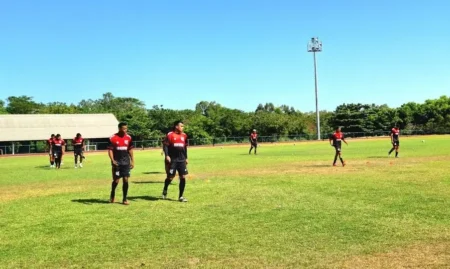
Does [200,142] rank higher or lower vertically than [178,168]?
higher

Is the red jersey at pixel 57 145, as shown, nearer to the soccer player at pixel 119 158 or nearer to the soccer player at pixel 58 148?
the soccer player at pixel 58 148

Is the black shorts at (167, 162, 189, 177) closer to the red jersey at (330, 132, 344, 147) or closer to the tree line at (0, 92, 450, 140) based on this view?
the red jersey at (330, 132, 344, 147)

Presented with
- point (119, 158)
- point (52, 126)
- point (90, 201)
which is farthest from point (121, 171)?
point (52, 126)

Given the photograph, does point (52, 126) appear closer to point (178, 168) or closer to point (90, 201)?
point (90, 201)

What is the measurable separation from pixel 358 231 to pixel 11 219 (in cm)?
713

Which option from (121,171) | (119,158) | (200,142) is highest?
(119,158)

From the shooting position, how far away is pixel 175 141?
446 inches

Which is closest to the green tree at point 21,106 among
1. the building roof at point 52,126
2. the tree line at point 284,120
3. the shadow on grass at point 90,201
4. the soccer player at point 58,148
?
the tree line at point 284,120

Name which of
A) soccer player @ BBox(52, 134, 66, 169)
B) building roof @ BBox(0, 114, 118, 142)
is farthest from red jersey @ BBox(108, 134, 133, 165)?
building roof @ BBox(0, 114, 118, 142)

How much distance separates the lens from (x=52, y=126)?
2721 inches

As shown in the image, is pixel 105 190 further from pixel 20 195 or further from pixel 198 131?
pixel 198 131

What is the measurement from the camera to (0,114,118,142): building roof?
65188 mm

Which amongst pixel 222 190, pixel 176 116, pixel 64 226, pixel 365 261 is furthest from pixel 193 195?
pixel 176 116

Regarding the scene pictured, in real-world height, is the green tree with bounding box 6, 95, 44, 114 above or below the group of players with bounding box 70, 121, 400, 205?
above
